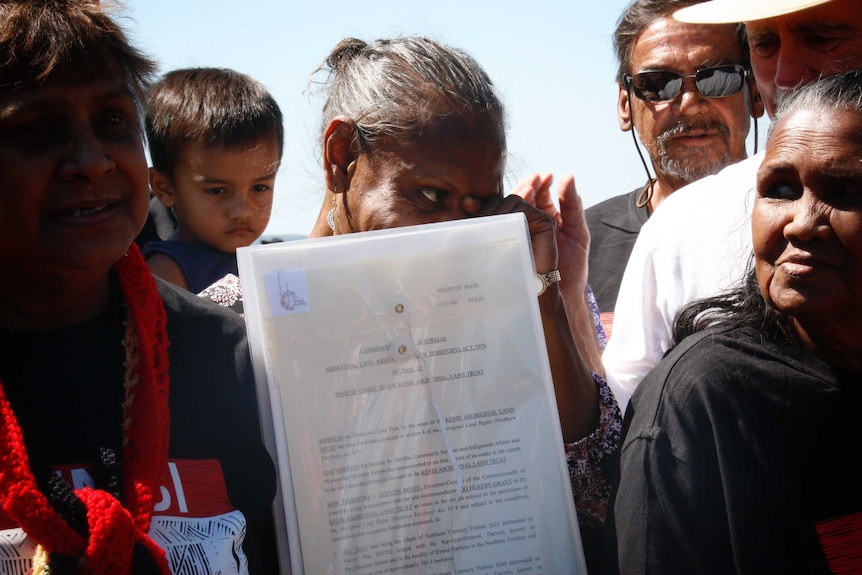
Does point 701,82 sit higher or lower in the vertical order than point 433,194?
higher

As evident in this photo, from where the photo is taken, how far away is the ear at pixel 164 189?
11.2 ft

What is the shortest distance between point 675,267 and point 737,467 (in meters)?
0.91

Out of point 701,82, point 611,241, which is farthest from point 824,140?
point 701,82

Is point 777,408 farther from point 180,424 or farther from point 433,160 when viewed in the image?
point 180,424

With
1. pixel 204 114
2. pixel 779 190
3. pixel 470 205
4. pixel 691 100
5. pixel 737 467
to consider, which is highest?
pixel 204 114

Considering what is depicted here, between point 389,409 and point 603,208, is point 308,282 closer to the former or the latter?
point 389,409

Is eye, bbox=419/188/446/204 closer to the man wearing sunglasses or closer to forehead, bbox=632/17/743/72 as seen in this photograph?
the man wearing sunglasses

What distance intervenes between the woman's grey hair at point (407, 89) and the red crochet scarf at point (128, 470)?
743mm

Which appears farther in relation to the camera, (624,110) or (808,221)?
(624,110)

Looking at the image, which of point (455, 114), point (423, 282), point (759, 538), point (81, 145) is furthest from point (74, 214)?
point (759, 538)

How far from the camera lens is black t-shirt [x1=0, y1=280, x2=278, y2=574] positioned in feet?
4.83

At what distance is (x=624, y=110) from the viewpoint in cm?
388

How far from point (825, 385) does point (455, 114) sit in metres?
1.05

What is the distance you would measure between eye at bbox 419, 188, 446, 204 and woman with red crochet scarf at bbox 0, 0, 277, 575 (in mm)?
657
